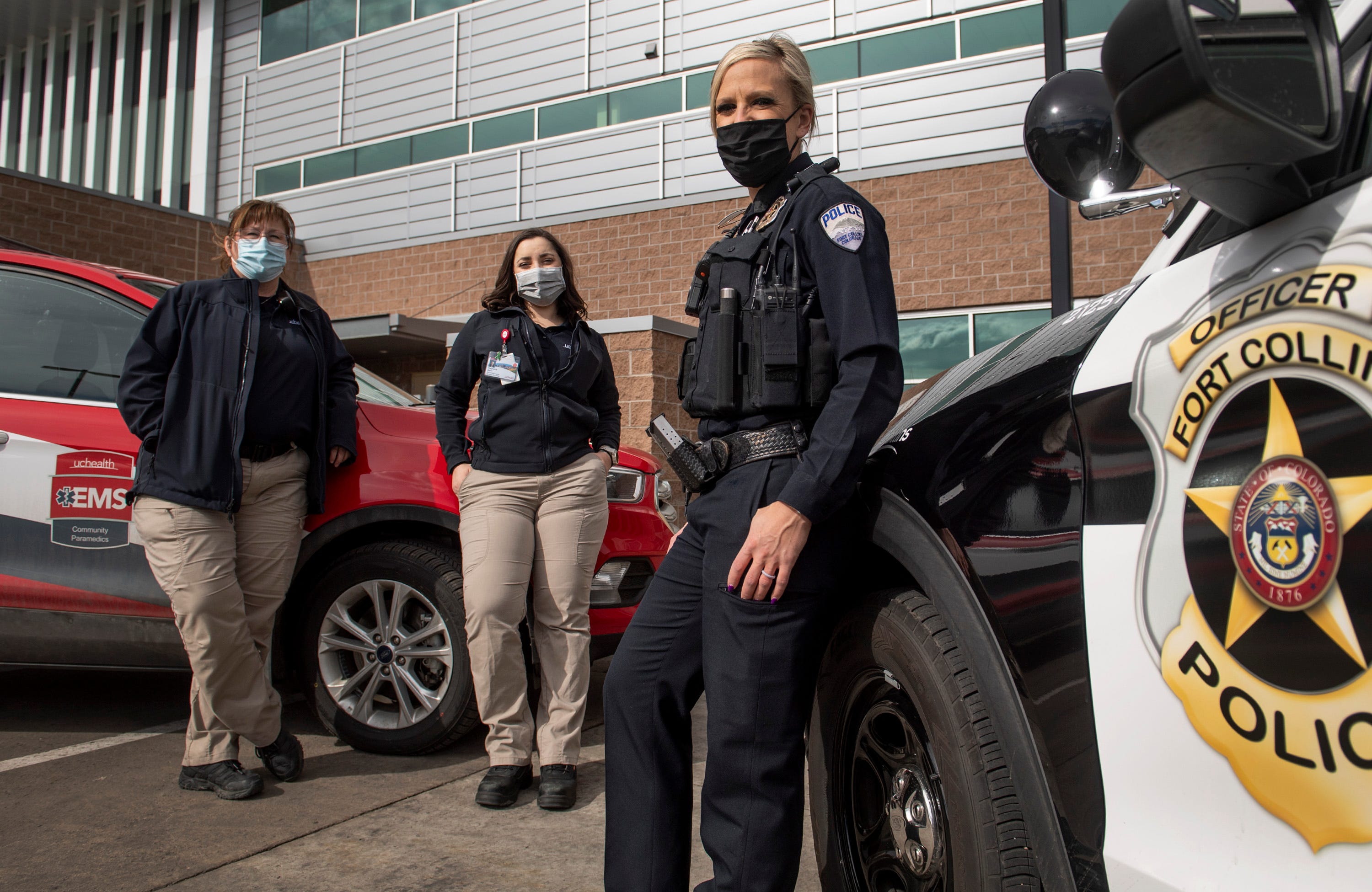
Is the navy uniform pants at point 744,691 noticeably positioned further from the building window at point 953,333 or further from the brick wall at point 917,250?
the building window at point 953,333

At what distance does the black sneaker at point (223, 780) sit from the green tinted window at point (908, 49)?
10419mm

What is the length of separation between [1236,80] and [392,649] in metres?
3.22

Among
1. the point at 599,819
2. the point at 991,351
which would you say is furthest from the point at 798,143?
the point at 599,819

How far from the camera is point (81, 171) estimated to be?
18375 mm

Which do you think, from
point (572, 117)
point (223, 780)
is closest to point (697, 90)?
point (572, 117)

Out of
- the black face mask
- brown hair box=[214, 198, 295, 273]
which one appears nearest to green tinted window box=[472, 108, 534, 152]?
brown hair box=[214, 198, 295, 273]

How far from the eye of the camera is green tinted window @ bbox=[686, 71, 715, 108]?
12227mm

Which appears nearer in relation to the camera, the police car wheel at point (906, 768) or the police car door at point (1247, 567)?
the police car door at point (1247, 567)

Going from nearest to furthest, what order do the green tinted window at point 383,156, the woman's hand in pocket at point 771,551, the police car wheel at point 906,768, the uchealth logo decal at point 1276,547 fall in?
the uchealth logo decal at point 1276,547, the police car wheel at point 906,768, the woman's hand in pocket at point 771,551, the green tinted window at point 383,156

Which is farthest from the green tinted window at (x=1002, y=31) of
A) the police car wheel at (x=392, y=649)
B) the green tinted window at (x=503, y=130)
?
the police car wheel at (x=392, y=649)

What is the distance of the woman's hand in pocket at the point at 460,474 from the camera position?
3365mm

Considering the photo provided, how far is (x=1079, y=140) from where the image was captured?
2.02 m

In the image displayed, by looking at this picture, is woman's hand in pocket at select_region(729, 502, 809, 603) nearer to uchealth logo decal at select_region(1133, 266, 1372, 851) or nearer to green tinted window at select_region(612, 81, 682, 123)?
uchealth logo decal at select_region(1133, 266, 1372, 851)

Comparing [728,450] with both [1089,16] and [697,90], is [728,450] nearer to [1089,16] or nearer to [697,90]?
[1089,16]
